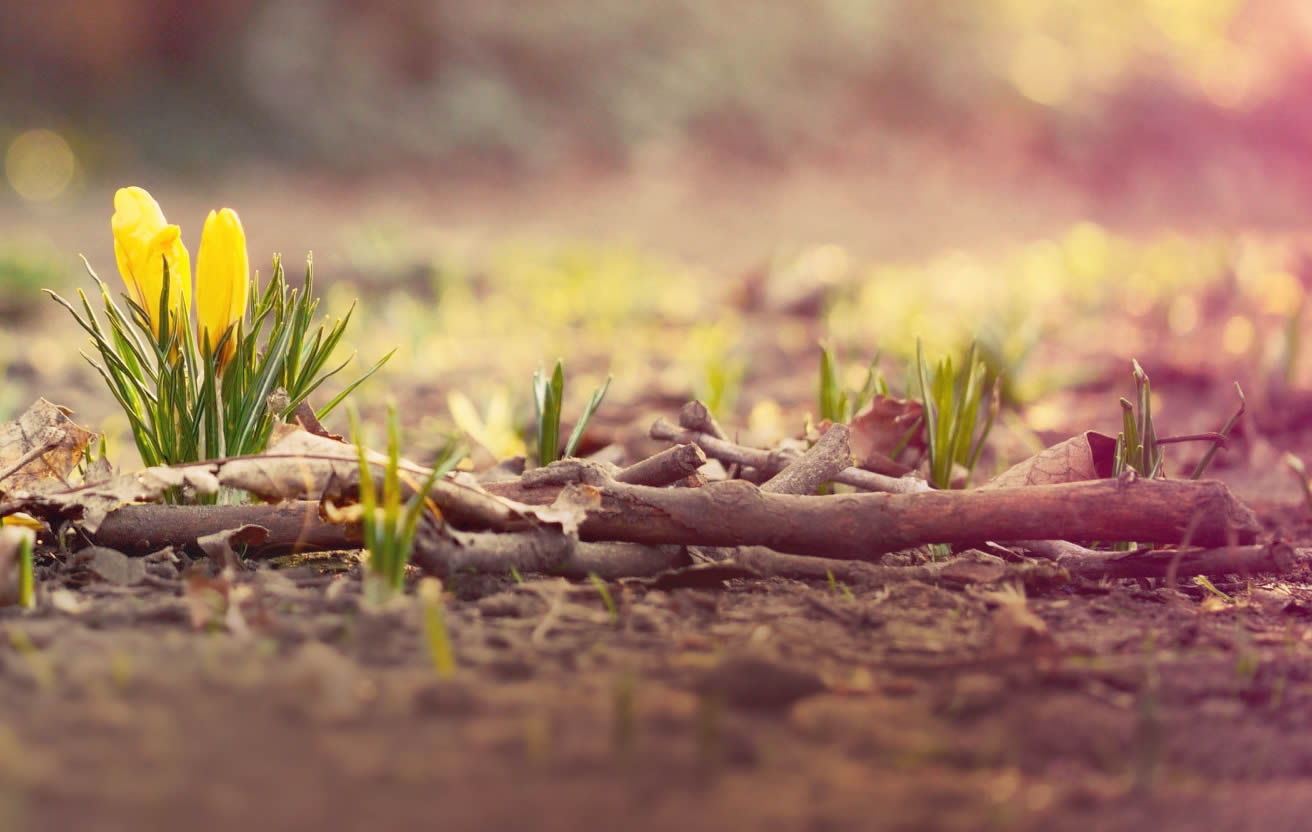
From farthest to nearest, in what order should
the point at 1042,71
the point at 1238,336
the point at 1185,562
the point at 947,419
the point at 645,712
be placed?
the point at 1042,71
the point at 1238,336
the point at 947,419
the point at 1185,562
the point at 645,712

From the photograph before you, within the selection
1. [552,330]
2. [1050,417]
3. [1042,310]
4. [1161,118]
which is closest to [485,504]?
[1050,417]

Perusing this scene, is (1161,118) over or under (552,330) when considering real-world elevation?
over

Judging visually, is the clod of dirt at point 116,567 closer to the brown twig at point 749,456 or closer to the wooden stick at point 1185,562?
the brown twig at point 749,456

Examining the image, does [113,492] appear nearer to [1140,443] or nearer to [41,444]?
[41,444]

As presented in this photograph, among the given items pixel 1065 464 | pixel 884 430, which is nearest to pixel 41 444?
pixel 884 430

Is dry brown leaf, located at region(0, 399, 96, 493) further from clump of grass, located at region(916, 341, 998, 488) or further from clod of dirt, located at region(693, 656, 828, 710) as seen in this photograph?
clump of grass, located at region(916, 341, 998, 488)

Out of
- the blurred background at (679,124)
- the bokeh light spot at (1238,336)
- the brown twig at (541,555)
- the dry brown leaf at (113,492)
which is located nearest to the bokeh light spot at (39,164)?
the blurred background at (679,124)

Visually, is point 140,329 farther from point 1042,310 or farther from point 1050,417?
point 1042,310
